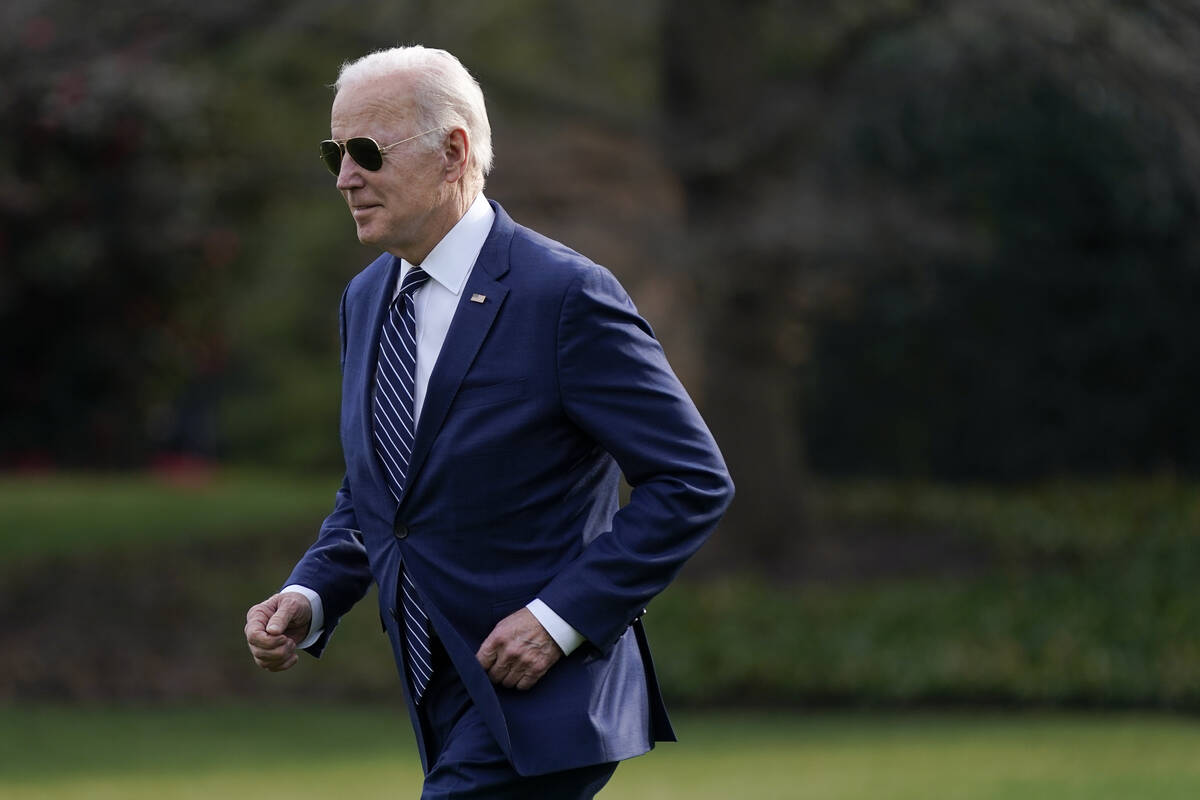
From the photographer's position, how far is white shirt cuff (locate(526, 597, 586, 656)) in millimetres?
2936

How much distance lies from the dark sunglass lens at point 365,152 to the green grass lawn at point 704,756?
5403mm

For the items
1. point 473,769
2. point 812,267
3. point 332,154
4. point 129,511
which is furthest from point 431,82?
point 129,511

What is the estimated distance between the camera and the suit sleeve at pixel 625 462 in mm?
2926

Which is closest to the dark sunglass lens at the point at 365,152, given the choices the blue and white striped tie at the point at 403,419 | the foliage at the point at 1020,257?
the blue and white striped tie at the point at 403,419

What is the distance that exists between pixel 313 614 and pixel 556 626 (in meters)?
0.64

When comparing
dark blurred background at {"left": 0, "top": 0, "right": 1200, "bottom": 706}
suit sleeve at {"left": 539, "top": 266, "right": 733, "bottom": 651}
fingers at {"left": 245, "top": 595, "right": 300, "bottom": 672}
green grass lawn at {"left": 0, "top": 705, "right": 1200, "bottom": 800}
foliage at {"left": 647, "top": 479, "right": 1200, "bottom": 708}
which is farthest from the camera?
dark blurred background at {"left": 0, "top": 0, "right": 1200, "bottom": 706}

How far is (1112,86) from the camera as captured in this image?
10594mm

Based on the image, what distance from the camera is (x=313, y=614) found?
333 cm

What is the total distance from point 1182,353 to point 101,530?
34.6ft

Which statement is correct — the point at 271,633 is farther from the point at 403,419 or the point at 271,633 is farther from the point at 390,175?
the point at 390,175

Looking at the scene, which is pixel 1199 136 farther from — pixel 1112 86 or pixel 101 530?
pixel 101 530

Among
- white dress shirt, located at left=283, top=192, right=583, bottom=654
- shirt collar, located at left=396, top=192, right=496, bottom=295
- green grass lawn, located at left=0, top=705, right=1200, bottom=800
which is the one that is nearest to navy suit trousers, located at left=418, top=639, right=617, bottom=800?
white dress shirt, located at left=283, top=192, right=583, bottom=654

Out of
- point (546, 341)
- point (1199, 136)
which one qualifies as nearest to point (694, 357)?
point (1199, 136)

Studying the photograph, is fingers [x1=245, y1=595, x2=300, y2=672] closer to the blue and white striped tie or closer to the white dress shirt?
the blue and white striped tie
